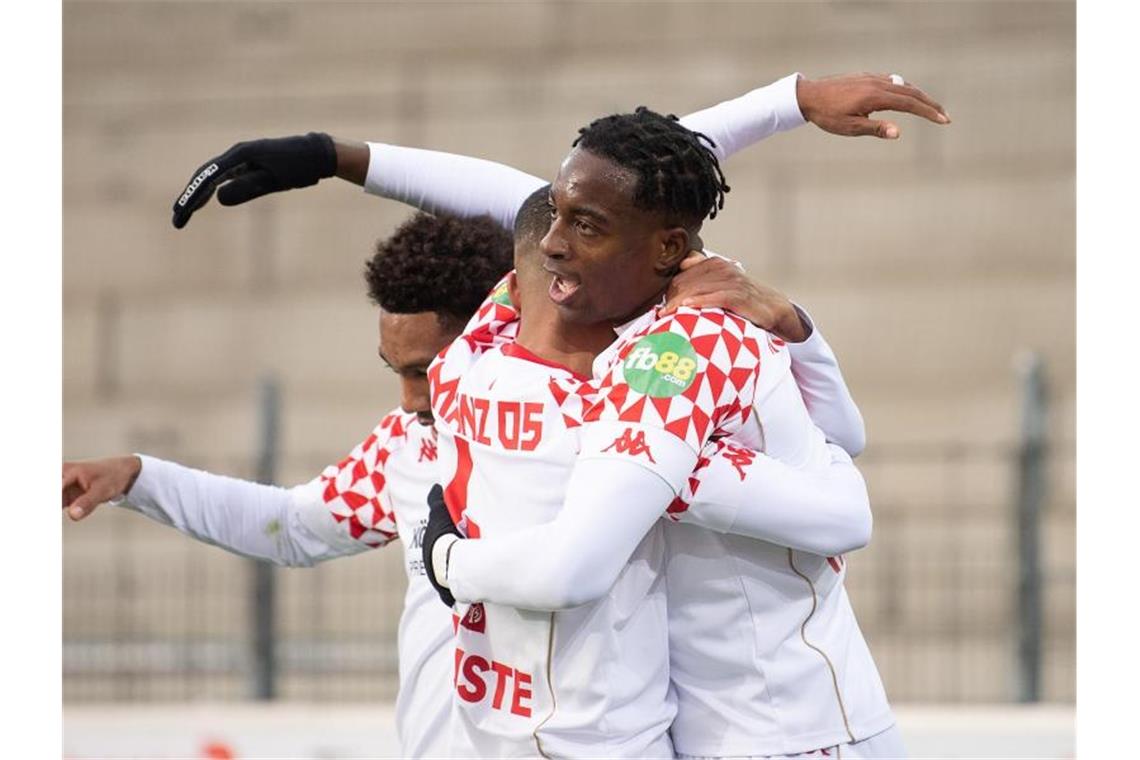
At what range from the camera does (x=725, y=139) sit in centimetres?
220

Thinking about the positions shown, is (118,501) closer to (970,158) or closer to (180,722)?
(180,722)

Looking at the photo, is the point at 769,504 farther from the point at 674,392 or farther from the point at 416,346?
the point at 416,346

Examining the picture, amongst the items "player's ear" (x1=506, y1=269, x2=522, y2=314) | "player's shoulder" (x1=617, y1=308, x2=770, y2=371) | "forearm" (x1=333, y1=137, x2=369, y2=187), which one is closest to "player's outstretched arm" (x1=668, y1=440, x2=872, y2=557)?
"player's shoulder" (x1=617, y1=308, x2=770, y2=371)

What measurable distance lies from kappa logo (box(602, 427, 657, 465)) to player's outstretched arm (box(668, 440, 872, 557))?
85 mm

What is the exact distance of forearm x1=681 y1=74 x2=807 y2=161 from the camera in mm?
2197

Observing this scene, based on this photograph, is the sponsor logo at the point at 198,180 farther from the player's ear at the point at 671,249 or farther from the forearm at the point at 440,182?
the player's ear at the point at 671,249

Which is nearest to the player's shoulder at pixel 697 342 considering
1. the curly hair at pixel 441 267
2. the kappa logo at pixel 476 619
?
the kappa logo at pixel 476 619

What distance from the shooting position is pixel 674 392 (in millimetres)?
1640

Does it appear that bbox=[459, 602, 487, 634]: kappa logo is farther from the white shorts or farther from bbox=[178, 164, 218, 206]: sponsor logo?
bbox=[178, 164, 218, 206]: sponsor logo

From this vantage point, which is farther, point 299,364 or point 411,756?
point 299,364

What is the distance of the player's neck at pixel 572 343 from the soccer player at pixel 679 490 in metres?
0.03
